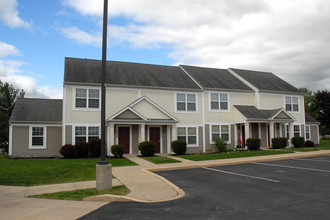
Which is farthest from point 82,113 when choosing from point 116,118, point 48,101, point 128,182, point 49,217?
point 49,217

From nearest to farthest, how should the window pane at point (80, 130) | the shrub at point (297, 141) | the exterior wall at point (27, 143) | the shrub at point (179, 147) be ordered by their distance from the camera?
the exterior wall at point (27, 143)
the window pane at point (80, 130)
the shrub at point (179, 147)
the shrub at point (297, 141)

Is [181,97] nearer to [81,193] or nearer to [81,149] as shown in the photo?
[81,149]

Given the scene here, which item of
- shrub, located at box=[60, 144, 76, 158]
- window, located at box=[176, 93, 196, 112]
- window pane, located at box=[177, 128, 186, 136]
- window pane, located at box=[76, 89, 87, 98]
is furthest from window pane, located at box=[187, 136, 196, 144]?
shrub, located at box=[60, 144, 76, 158]

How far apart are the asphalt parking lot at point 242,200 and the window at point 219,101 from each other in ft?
45.1

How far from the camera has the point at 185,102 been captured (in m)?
24.1

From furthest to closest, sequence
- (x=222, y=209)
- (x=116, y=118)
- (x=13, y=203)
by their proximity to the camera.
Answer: (x=116, y=118)
(x=13, y=203)
(x=222, y=209)

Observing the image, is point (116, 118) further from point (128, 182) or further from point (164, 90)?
point (128, 182)

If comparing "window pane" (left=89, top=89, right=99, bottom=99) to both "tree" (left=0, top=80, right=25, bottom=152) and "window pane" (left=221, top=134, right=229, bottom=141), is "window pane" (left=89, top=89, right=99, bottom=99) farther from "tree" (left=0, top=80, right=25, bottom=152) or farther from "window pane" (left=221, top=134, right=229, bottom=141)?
"tree" (left=0, top=80, right=25, bottom=152)

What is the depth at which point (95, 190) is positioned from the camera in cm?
894

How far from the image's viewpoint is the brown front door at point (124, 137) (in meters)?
21.8

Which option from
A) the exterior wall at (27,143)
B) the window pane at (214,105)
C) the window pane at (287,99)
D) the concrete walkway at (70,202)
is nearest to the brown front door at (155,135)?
the window pane at (214,105)

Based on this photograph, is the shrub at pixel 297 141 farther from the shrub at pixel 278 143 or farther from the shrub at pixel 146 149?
the shrub at pixel 146 149

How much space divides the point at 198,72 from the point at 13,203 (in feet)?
75.3

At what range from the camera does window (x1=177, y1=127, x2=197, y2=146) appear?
77.3 feet
